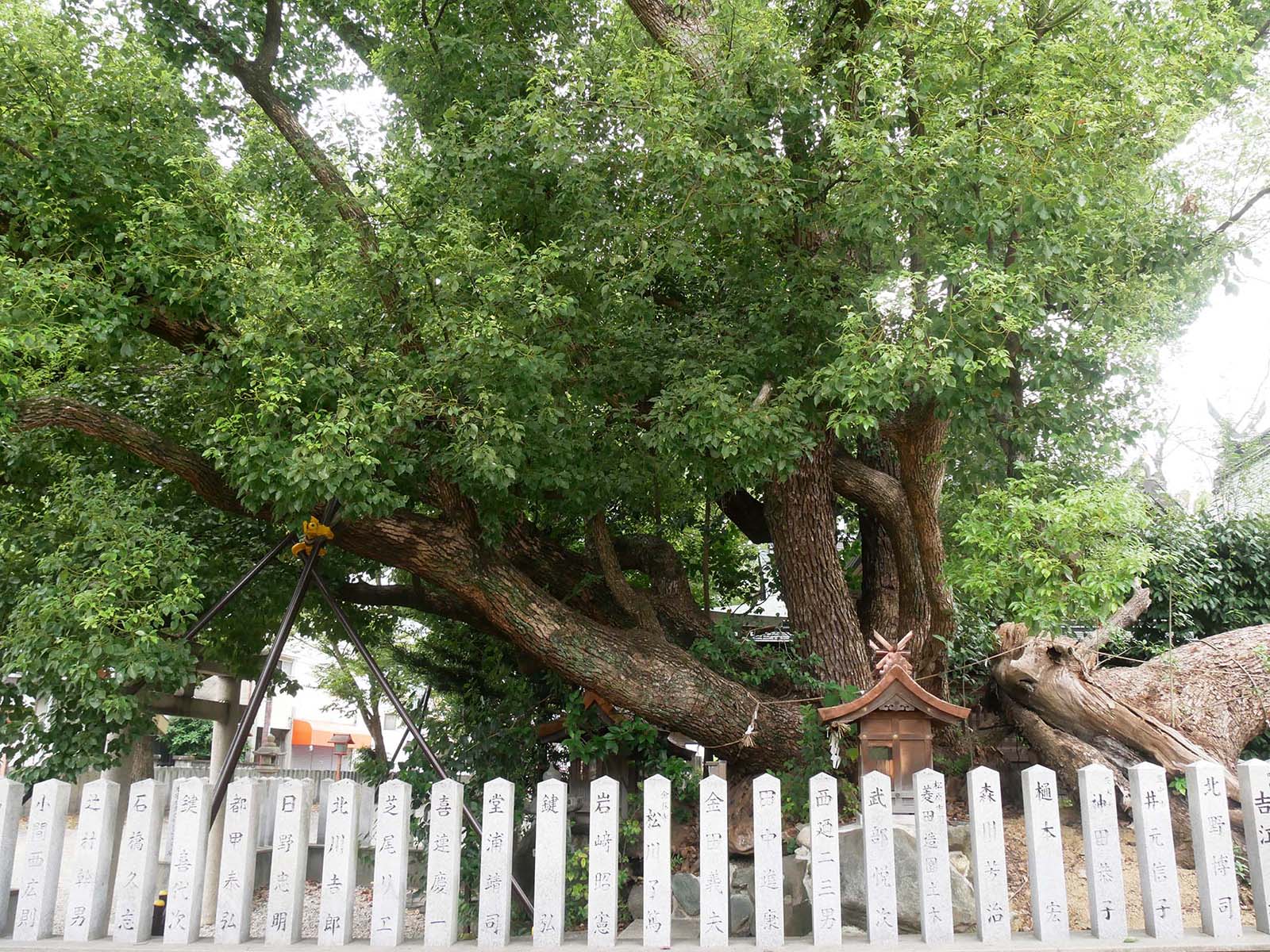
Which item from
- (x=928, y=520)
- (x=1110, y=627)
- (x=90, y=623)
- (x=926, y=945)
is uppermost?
(x=928, y=520)

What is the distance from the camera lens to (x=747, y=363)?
7785mm

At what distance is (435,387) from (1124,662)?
906 cm

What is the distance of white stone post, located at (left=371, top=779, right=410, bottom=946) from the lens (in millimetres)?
4980

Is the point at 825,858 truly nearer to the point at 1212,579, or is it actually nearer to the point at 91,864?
the point at 91,864

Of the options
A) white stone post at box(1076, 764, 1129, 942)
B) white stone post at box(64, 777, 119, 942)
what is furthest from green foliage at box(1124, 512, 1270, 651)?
white stone post at box(64, 777, 119, 942)

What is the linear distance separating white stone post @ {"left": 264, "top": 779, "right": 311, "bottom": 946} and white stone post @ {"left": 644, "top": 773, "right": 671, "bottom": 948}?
1.90 m

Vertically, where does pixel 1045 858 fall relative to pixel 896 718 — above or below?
below

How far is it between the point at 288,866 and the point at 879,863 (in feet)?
10.7

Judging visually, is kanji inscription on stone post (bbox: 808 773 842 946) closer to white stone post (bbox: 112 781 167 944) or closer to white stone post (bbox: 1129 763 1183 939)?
white stone post (bbox: 1129 763 1183 939)

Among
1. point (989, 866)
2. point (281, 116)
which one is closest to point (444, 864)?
point (989, 866)

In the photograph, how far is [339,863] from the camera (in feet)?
16.6

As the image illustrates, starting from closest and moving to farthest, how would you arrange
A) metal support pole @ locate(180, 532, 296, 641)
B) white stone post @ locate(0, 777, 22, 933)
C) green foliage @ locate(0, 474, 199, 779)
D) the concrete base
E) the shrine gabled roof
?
the concrete base, white stone post @ locate(0, 777, 22, 933), green foliage @ locate(0, 474, 199, 779), the shrine gabled roof, metal support pole @ locate(180, 532, 296, 641)

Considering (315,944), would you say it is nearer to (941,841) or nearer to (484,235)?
(941,841)

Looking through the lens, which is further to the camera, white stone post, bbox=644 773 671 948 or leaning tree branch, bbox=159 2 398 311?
leaning tree branch, bbox=159 2 398 311
